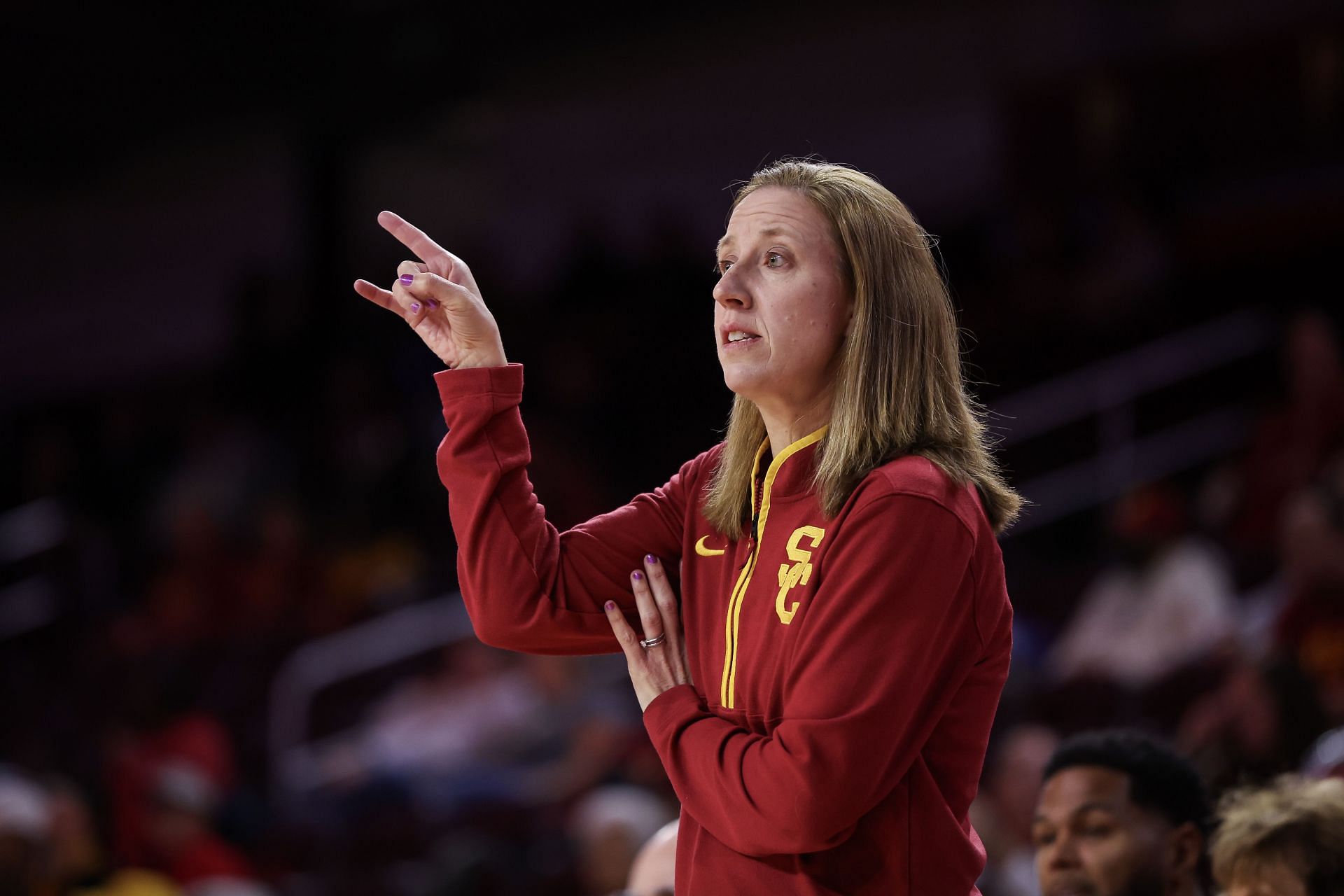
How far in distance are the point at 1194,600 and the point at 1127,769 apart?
288 cm

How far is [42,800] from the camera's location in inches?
222

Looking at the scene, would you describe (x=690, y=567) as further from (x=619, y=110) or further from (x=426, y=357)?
(x=619, y=110)

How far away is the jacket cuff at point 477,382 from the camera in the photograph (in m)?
1.85

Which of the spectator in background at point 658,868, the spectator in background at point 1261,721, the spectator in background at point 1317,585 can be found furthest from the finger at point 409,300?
the spectator in background at point 1317,585

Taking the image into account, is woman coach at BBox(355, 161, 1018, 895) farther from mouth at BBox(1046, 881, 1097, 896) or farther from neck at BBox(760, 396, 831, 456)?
mouth at BBox(1046, 881, 1097, 896)

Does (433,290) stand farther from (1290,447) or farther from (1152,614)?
(1290,447)

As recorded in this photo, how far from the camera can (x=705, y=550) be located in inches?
73.5

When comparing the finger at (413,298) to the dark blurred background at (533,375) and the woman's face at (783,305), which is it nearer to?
the woman's face at (783,305)

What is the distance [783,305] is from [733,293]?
0.06 m

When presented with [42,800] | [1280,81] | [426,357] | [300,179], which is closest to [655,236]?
[426,357]

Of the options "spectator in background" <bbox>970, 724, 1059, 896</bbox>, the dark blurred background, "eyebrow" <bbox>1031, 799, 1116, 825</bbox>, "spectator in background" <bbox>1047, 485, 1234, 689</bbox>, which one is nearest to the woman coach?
"eyebrow" <bbox>1031, 799, 1116, 825</bbox>

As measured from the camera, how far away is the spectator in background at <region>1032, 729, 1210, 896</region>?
2.18 m

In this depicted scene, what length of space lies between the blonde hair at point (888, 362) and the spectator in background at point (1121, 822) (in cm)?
64

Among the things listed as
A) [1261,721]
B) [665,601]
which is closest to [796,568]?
[665,601]
